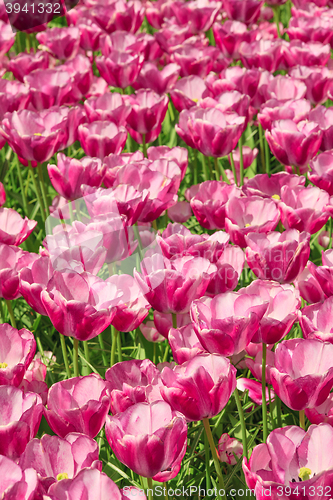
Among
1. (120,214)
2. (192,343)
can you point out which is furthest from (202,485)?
(120,214)

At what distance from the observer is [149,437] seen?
0.98m

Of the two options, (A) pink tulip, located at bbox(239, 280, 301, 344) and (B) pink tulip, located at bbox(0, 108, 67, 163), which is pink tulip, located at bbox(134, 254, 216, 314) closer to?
(A) pink tulip, located at bbox(239, 280, 301, 344)

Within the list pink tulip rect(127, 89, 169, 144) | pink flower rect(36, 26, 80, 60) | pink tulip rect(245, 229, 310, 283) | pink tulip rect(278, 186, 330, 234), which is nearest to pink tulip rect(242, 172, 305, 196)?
pink tulip rect(278, 186, 330, 234)

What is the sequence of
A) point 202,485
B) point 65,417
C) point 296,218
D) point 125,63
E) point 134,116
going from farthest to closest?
1. point 125,63
2. point 134,116
3. point 296,218
4. point 202,485
5. point 65,417

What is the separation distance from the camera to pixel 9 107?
2371 millimetres

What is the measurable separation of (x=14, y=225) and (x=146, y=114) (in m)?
0.80

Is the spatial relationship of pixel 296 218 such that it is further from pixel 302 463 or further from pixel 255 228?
pixel 302 463

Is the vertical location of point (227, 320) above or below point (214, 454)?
above

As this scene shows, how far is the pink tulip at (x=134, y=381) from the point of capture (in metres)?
1.12

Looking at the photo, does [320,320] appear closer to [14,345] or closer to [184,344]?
[184,344]

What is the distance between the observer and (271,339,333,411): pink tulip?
111 centimetres

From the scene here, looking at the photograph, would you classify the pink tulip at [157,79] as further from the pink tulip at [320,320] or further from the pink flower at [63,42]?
the pink tulip at [320,320]

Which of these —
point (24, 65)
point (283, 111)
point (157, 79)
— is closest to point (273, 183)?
point (283, 111)

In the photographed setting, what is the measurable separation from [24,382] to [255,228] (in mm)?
681
